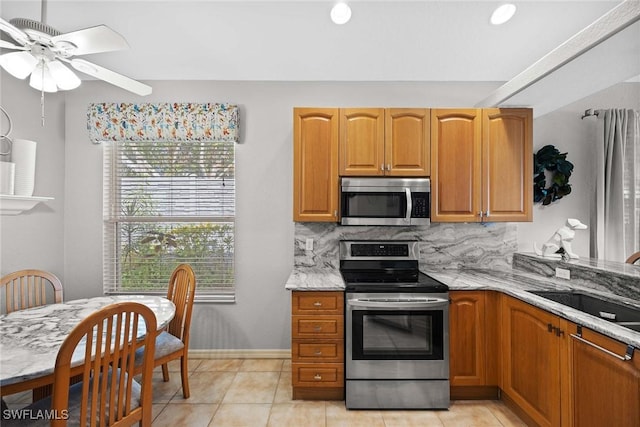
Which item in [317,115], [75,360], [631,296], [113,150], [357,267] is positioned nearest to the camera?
[75,360]

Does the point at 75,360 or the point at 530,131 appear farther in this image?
the point at 530,131

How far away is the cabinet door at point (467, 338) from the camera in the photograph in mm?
2449

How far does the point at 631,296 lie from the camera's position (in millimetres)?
1948

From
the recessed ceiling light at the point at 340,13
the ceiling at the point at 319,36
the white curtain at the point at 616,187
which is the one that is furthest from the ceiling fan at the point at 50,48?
the white curtain at the point at 616,187

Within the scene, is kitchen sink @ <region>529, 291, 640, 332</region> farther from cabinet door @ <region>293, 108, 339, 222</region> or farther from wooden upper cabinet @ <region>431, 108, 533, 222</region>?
cabinet door @ <region>293, 108, 339, 222</region>

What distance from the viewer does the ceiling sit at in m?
2.56

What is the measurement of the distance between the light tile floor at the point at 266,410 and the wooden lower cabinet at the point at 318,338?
7.6 inches

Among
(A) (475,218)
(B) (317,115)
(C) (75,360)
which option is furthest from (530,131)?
(C) (75,360)

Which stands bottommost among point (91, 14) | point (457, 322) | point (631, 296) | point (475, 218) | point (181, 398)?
point (181, 398)

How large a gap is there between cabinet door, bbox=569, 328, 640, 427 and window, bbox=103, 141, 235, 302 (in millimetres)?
2610

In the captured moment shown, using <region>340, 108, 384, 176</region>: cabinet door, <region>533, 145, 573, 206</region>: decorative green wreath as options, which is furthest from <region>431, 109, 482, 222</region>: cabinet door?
<region>533, 145, 573, 206</region>: decorative green wreath

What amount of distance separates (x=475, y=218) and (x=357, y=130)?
1210 millimetres

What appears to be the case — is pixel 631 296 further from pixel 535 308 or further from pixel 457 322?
pixel 457 322

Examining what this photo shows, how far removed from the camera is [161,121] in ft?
10.2
